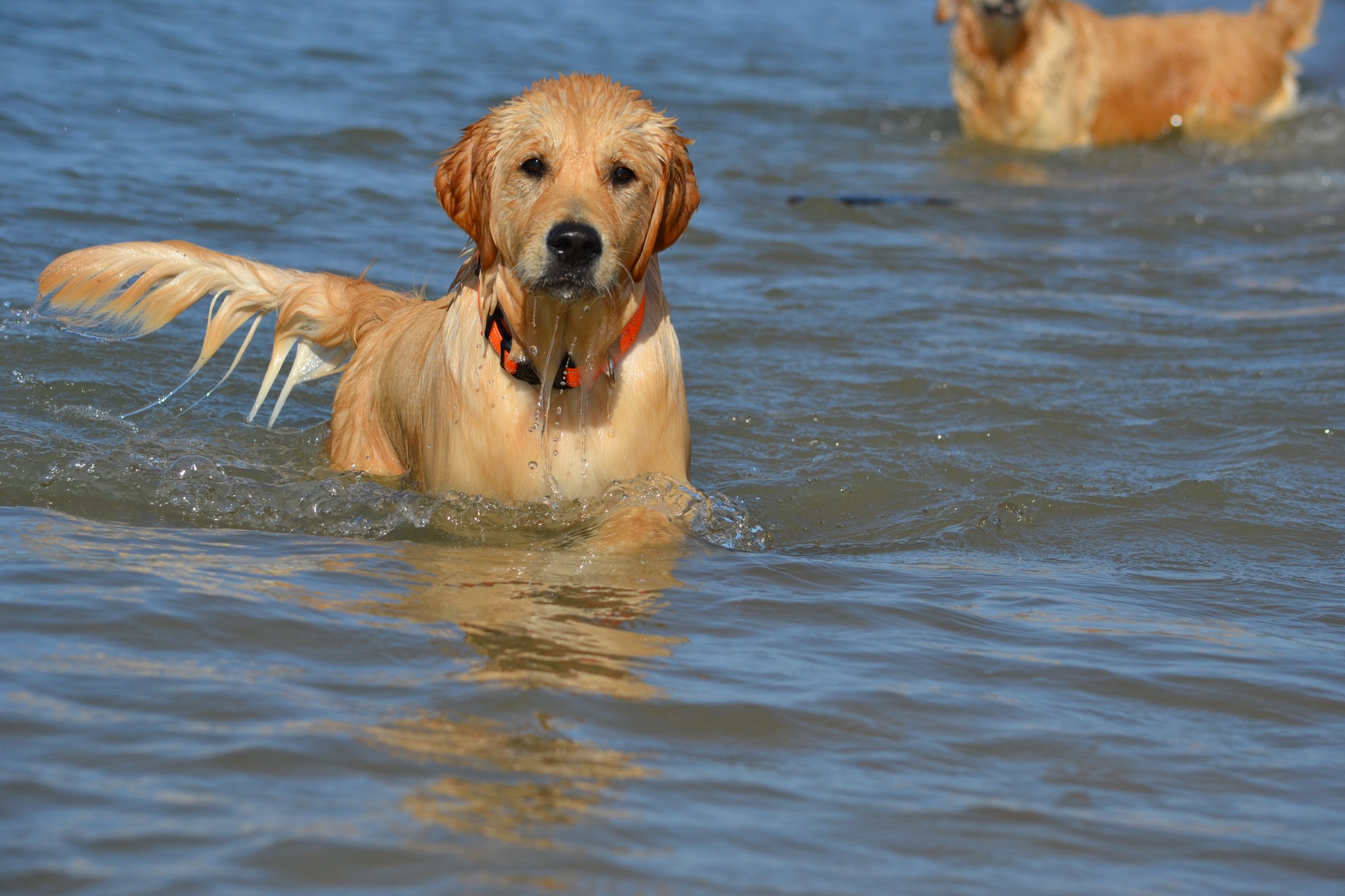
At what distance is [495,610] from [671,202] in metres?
1.49

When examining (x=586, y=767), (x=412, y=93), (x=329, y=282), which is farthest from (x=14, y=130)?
(x=586, y=767)

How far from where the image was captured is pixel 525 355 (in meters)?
4.89

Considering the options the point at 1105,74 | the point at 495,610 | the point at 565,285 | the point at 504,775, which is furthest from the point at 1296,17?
the point at 504,775

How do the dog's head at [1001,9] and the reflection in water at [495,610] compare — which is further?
the dog's head at [1001,9]

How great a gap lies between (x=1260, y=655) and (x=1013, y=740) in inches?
39.5

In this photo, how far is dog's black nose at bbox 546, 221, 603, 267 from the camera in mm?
4430

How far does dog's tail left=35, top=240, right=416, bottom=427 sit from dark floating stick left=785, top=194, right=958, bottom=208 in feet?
16.9

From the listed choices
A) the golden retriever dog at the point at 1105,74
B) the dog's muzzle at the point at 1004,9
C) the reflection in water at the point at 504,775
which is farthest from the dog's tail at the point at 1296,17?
the reflection in water at the point at 504,775

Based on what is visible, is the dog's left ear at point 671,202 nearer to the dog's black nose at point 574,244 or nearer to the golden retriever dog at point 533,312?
the golden retriever dog at point 533,312

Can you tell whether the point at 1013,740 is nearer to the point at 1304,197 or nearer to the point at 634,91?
the point at 634,91

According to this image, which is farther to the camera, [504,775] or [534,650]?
[534,650]

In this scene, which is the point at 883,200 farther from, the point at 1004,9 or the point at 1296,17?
the point at 1296,17

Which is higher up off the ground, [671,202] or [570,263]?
[671,202]

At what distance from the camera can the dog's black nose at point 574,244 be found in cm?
443
